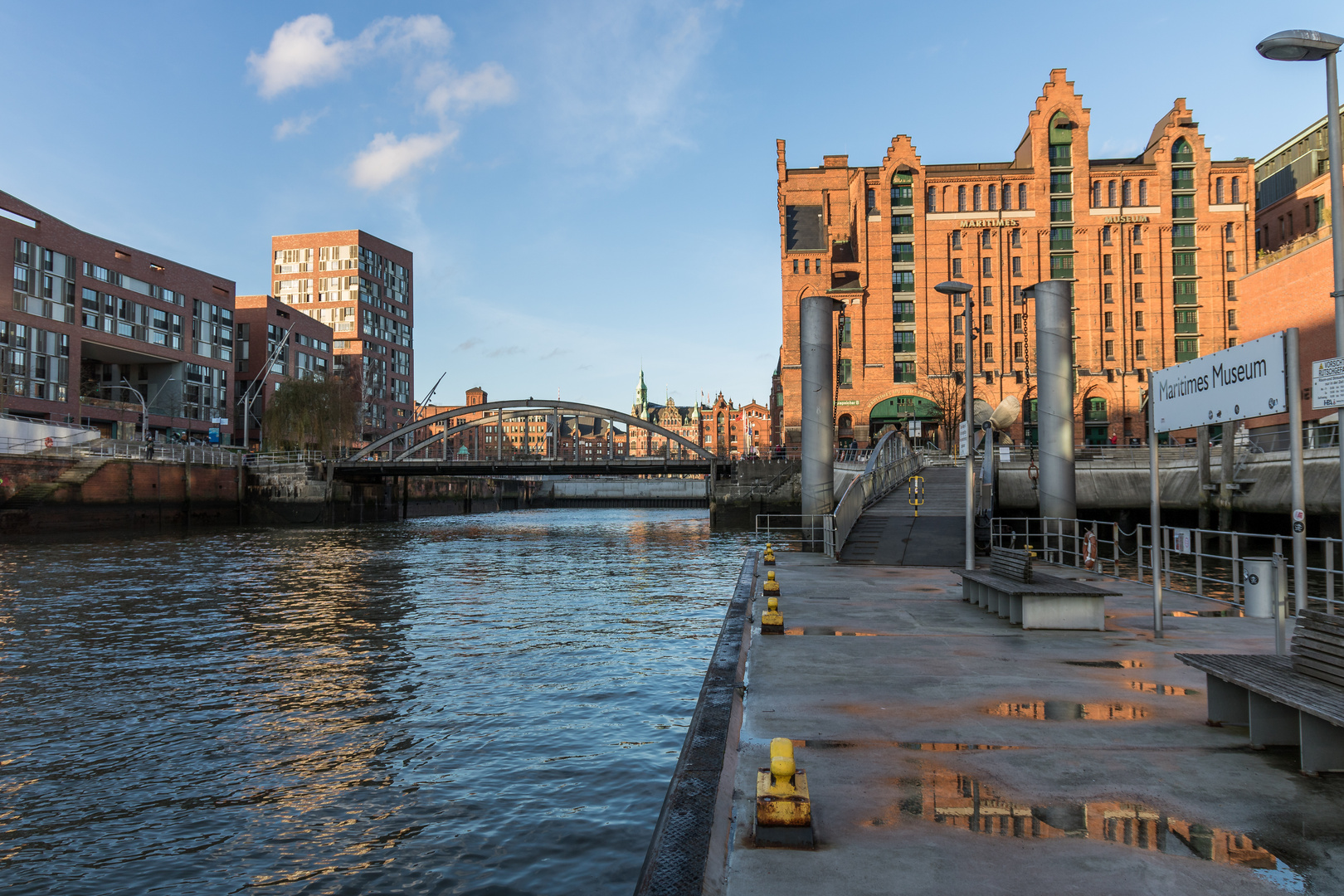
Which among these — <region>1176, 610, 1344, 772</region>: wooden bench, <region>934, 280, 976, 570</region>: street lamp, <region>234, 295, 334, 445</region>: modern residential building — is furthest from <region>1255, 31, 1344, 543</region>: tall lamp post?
<region>234, 295, 334, 445</region>: modern residential building

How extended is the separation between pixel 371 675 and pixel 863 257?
235 feet

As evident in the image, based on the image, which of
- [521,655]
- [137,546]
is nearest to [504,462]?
[137,546]

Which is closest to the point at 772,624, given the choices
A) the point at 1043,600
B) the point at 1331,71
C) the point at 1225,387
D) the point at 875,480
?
the point at 1043,600

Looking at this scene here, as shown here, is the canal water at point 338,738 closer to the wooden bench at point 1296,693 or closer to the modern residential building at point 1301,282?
the wooden bench at point 1296,693

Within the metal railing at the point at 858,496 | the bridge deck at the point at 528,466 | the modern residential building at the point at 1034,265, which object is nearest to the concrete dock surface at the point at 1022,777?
the metal railing at the point at 858,496

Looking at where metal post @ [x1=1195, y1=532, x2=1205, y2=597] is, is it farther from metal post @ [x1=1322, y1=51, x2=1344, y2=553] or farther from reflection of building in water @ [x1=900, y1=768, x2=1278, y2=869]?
reflection of building in water @ [x1=900, y1=768, x2=1278, y2=869]

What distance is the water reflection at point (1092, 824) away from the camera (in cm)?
502

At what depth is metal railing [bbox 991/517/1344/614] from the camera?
17.9 m

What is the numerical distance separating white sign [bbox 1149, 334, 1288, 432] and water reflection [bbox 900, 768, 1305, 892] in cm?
433

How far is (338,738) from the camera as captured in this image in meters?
10.1

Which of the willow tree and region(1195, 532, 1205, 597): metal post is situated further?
the willow tree

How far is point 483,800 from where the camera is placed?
805cm

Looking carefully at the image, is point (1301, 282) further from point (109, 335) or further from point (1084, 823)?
point (109, 335)

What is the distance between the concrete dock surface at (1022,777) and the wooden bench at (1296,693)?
0.15 m
